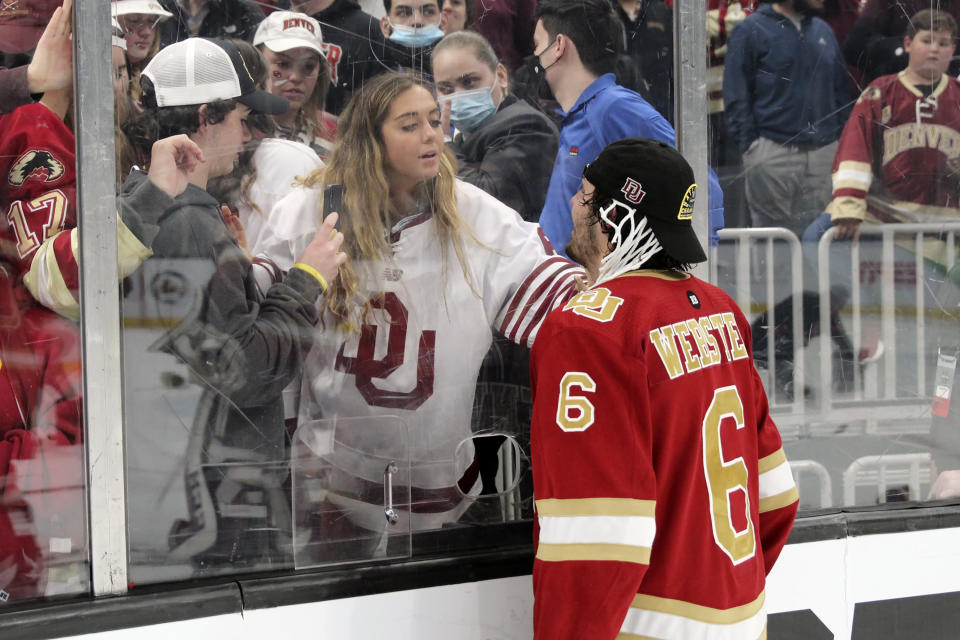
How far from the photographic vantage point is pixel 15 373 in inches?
89.6

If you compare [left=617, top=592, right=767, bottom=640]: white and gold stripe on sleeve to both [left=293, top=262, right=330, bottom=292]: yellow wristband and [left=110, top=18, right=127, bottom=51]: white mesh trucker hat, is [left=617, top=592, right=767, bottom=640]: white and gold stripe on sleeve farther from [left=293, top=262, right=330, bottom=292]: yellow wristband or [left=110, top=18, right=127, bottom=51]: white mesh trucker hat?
[left=110, top=18, right=127, bottom=51]: white mesh trucker hat

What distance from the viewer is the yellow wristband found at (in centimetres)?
247

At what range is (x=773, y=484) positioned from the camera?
241 centimetres

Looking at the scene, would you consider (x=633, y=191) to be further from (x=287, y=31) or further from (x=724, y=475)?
(x=287, y=31)

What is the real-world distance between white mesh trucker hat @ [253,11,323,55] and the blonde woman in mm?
187

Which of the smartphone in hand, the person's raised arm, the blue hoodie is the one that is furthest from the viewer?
the blue hoodie

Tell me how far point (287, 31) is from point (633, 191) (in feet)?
3.02

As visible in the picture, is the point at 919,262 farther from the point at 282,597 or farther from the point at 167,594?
the point at 167,594

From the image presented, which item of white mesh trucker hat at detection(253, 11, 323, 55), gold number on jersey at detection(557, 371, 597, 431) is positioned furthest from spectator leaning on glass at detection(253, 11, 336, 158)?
gold number on jersey at detection(557, 371, 597, 431)

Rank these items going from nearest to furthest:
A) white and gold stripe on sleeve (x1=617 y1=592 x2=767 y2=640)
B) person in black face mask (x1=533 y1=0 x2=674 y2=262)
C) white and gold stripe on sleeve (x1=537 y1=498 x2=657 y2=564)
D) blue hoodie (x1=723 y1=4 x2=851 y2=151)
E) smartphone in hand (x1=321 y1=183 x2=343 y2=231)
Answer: white and gold stripe on sleeve (x1=537 y1=498 x2=657 y2=564) < white and gold stripe on sleeve (x1=617 y1=592 x2=767 y2=640) < smartphone in hand (x1=321 y1=183 x2=343 y2=231) < person in black face mask (x1=533 y1=0 x2=674 y2=262) < blue hoodie (x1=723 y1=4 x2=851 y2=151)

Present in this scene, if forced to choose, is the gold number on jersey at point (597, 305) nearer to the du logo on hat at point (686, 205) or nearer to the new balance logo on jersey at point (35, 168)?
the du logo on hat at point (686, 205)

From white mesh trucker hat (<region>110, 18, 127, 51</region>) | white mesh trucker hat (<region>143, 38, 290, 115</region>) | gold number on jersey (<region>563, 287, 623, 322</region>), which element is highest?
white mesh trucker hat (<region>110, 18, 127, 51</region>)

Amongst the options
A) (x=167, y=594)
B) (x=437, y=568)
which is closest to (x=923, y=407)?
(x=437, y=568)

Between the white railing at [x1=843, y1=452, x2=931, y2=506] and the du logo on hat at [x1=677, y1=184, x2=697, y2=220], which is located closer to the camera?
the du logo on hat at [x1=677, y1=184, x2=697, y2=220]
